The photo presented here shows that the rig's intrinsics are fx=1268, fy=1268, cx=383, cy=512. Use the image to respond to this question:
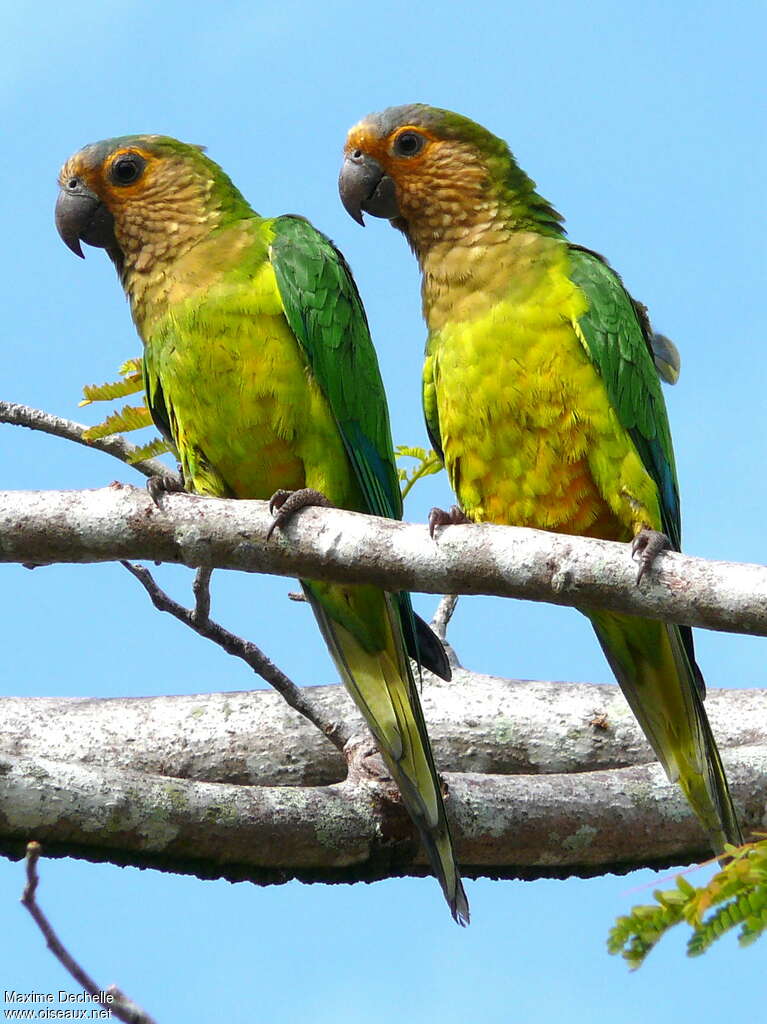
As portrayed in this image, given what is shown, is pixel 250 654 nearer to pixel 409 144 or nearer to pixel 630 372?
pixel 630 372

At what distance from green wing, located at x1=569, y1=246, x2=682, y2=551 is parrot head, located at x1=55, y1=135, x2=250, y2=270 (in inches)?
61.9

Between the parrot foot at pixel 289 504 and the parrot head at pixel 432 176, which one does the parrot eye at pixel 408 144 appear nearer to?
the parrot head at pixel 432 176

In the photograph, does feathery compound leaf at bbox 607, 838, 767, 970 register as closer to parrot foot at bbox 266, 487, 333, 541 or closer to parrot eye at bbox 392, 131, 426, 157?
parrot foot at bbox 266, 487, 333, 541

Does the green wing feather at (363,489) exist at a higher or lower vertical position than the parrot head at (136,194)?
lower

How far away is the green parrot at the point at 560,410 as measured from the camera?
4.58 m

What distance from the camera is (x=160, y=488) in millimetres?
3869

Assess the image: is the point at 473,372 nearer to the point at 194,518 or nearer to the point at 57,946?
the point at 194,518

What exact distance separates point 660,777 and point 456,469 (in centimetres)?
155

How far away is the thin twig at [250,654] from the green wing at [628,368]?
62.9 inches

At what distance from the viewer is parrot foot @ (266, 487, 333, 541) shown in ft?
12.8

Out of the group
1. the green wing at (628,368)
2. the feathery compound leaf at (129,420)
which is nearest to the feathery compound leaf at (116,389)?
the feathery compound leaf at (129,420)

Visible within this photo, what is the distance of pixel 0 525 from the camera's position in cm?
383

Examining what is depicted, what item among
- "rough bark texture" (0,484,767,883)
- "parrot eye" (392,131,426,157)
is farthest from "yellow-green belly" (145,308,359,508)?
"parrot eye" (392,131,426,157)

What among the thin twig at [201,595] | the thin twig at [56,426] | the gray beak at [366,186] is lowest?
the thin twig at [201,595]
